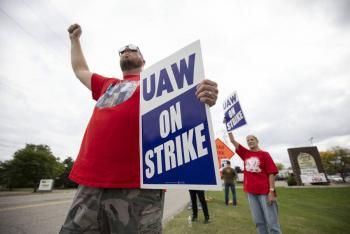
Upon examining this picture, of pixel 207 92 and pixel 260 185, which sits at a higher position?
pixel 207 92

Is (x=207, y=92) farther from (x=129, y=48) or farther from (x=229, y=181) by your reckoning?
(x=229, y=181)

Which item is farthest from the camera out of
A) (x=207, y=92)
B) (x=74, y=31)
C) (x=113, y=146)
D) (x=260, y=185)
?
(x=260, y=185)

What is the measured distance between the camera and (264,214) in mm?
3236

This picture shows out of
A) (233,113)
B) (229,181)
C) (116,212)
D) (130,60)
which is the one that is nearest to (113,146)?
(116,212)

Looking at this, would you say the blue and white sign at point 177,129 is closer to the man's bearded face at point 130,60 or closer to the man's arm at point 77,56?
the man's bearded face at point 130,60

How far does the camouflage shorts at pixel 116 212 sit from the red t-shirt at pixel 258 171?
8.90ft

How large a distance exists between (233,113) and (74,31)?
2818 mm

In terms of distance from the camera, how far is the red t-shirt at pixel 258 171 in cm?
337

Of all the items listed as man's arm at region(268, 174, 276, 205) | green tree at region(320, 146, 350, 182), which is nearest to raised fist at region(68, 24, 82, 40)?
man's arm at region(268, 174, 276, 205)

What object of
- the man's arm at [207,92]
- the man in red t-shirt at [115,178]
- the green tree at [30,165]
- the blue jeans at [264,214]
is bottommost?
the blue jeans at [264,214]

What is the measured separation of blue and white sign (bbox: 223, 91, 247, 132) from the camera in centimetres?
334

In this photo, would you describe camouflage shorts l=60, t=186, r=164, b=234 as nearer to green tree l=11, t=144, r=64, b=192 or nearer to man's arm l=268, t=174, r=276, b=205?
man's arm l=268, t=174, r=276, b=205

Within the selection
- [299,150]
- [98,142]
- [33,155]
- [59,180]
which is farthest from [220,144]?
[59,180]

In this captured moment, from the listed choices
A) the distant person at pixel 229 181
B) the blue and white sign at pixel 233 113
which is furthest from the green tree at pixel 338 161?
the blue and white sign at pixel 233 113
